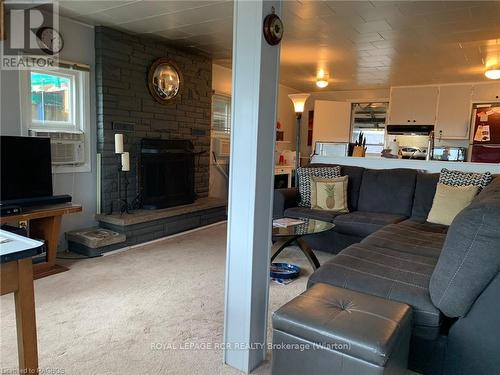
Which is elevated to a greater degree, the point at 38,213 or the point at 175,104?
the point at 175,104

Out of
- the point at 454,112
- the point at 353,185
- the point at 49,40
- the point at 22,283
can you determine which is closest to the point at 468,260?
the point at 22,283

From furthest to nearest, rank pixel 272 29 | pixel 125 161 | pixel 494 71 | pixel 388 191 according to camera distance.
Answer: pixel 494 71 < pixel 388 191 < pixel 125 161 < pixel 272 29

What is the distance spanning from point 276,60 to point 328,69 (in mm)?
4088

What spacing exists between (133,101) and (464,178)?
11.4 ft

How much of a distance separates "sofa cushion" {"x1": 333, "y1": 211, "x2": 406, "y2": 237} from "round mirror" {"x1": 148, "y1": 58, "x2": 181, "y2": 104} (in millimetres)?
2486

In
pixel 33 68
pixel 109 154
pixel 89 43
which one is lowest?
pixel 109 154

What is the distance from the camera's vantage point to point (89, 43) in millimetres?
3658

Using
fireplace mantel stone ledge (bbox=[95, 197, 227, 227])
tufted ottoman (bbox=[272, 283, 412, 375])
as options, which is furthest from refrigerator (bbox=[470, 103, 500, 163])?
tufted ottoman (bbox=[272, 283, 412, 375])

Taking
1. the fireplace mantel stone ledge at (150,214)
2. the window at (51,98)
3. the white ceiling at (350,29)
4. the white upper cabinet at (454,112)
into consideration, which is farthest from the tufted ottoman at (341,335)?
the white upper cabinet at (454,112)

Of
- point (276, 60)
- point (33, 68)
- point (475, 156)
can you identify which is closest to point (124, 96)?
point (33, 68)

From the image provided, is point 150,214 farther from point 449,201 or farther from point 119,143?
point 449,201

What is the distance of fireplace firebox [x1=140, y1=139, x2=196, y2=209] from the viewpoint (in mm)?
4117

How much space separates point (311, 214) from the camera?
3.68 m

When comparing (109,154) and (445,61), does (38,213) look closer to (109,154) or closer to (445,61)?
(109,154)
